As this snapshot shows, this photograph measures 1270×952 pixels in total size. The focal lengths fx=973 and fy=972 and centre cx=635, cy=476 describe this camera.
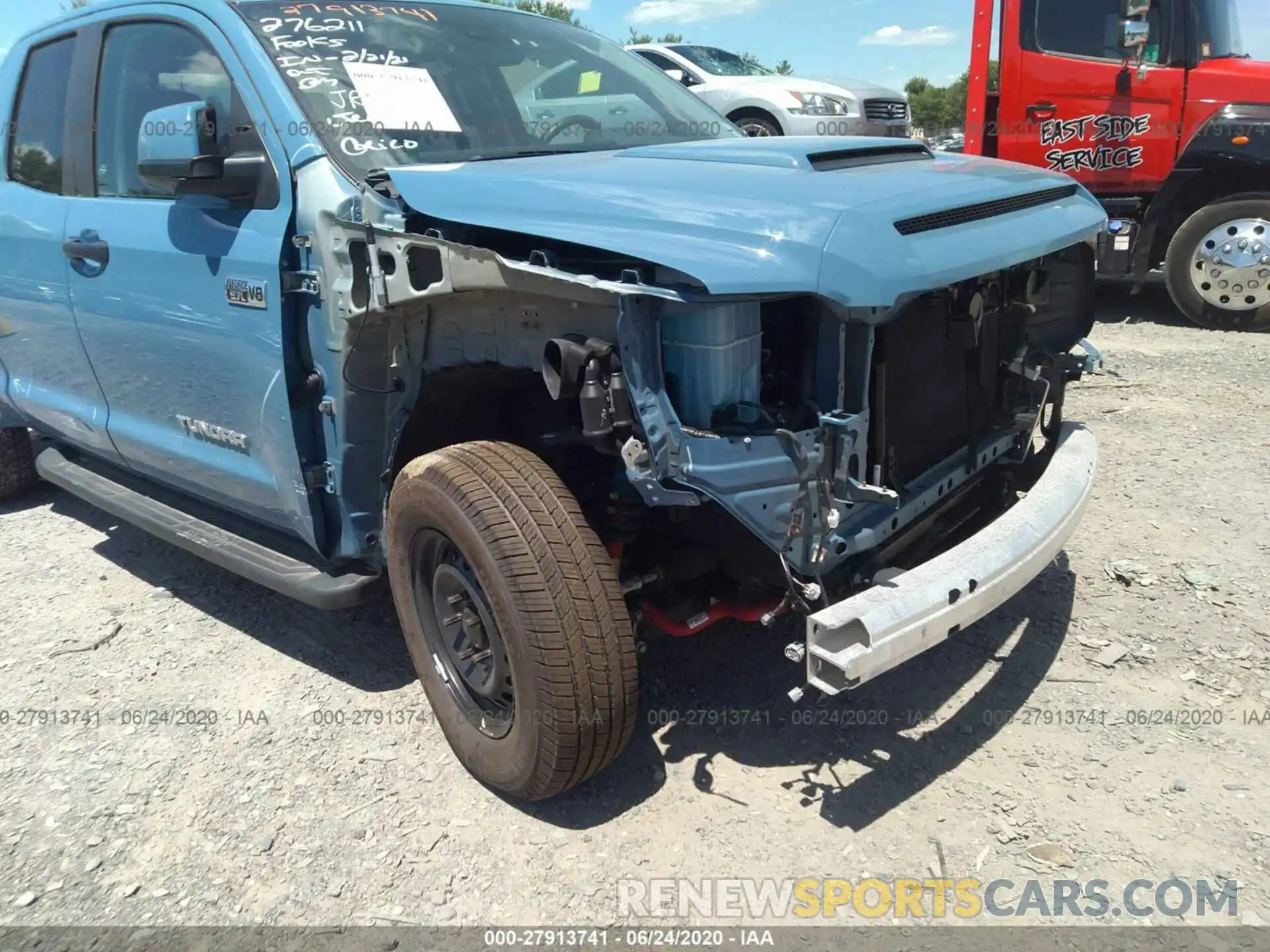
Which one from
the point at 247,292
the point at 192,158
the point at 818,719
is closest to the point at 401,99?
the point at 192,158

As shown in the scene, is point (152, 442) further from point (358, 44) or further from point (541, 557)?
point (541, 557)

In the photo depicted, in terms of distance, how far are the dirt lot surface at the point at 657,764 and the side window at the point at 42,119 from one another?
1715 mm

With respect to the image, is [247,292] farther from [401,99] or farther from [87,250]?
[87,250]

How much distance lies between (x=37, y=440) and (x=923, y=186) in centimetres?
477

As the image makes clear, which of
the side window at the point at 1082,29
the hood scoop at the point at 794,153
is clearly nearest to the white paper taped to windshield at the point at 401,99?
the hood scoop at the point at 794,153

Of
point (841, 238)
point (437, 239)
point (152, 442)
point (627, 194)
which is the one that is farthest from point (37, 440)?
point (841, 238)

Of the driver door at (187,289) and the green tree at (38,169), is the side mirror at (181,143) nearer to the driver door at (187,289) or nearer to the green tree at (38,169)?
the driver door at (187,289)

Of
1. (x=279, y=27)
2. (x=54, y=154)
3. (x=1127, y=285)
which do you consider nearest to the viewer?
(x=279, y=27)

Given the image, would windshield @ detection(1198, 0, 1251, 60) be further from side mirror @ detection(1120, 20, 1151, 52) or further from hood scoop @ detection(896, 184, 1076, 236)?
hood scoop @ detection(896, 184, 1076, 236)

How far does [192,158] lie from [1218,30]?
730 centimetres

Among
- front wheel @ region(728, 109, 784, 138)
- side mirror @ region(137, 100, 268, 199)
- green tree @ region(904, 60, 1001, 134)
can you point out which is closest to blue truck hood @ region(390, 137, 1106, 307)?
side mirror @ region(137, 100, 268, 199)

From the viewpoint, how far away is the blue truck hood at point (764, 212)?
1.95 meters

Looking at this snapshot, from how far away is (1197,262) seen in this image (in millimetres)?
6867

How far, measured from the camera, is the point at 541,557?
225 cm
